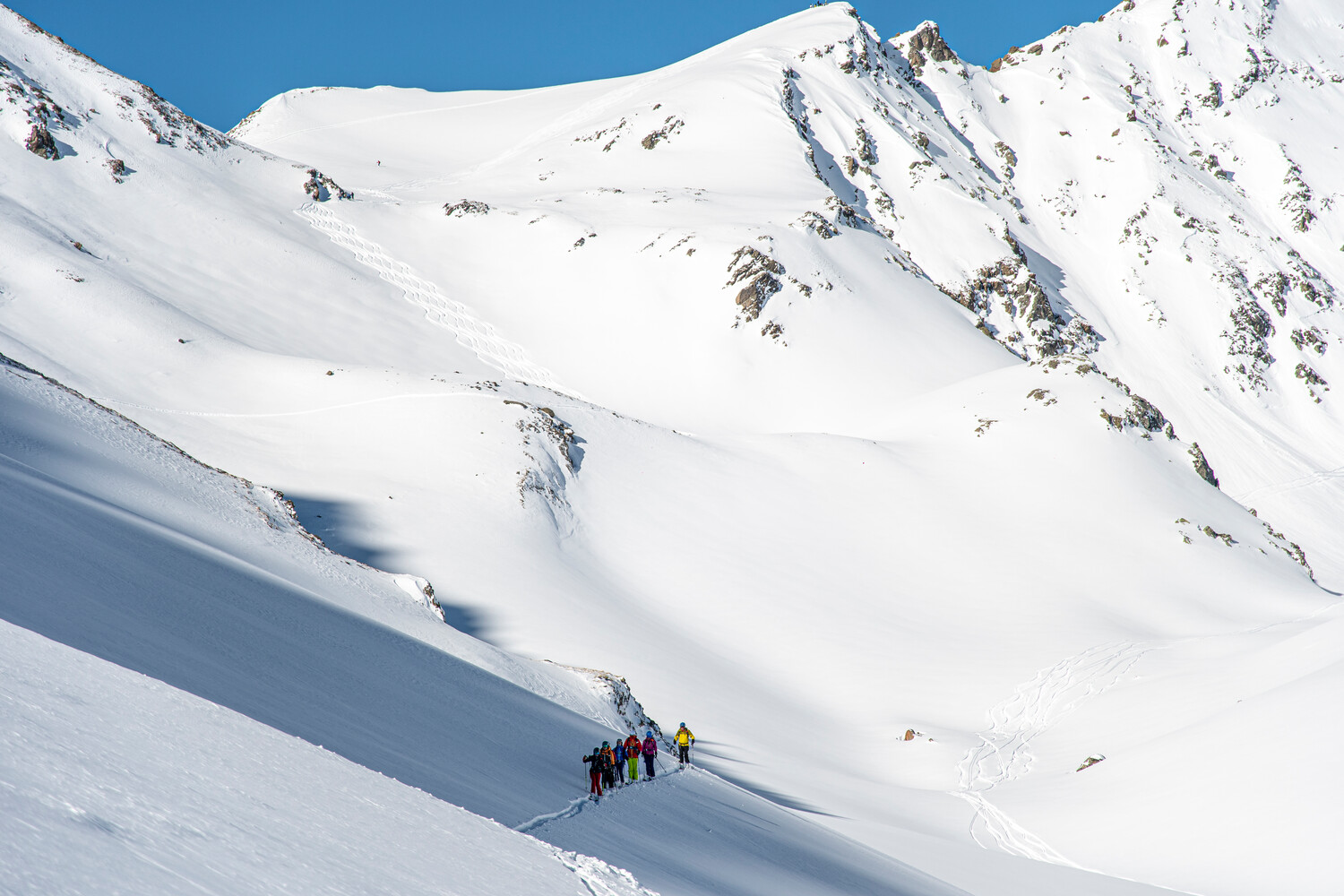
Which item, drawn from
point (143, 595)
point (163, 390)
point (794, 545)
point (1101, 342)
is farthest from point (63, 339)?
point (1101, 342)

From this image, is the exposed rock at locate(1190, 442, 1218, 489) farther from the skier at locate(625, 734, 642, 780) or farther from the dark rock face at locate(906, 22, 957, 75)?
the dark rock face at locate(906, 22, 957, 75)

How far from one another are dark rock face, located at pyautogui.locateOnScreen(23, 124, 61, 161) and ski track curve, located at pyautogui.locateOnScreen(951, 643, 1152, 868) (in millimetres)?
60160

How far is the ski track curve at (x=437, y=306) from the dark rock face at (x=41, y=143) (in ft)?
52.6

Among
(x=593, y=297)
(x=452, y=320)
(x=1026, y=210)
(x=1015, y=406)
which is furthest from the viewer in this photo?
(x=1026, y=210)

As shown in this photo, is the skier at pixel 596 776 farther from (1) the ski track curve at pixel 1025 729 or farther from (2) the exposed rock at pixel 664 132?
(2) the exposed rock at pixel 664 132

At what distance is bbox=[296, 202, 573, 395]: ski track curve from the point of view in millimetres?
67000

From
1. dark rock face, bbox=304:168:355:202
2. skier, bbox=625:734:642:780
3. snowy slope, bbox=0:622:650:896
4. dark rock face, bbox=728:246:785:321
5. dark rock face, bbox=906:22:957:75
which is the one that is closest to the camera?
snowy slope, bbox=0:622:650:896

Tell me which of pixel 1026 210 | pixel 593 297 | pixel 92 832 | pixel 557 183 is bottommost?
pixel 92 832

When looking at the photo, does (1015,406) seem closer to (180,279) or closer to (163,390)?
(163,390)

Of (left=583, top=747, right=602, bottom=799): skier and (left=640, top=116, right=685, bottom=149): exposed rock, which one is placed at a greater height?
(left=640, top=116, right=685, bottom=149): exposed rock

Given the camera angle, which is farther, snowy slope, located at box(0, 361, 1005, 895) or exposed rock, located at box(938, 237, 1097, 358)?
exposed rock, located at box(938, 237, 1097, 358)

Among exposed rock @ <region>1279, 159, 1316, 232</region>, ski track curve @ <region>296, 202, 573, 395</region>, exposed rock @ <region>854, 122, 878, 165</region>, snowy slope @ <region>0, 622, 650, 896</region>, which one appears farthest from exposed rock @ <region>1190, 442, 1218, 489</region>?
exposed rock @ <region>1279, 159, 1316, 232</region>

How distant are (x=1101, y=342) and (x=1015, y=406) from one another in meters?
41.0

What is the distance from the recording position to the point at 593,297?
75.4 m
